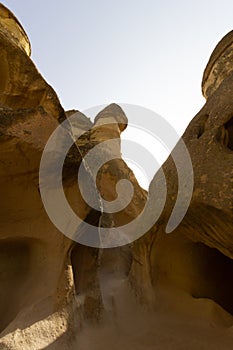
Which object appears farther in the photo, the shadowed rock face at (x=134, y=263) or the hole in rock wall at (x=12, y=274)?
the hole in rock wall at (x=12, y=274)

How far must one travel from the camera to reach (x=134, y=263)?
421cm

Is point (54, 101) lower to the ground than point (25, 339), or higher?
higher

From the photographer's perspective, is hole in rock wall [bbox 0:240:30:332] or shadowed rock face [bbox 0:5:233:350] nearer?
shadowed rock face [bbox 0:5:233:350]

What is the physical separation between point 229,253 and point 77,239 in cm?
142

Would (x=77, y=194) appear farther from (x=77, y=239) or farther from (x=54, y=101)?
(x=54, y=101)

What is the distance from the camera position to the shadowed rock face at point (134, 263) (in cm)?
318

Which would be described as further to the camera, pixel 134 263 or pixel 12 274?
pixel 134 263

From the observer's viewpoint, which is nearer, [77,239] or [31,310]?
[31,310]

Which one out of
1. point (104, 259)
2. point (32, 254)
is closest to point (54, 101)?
point (104, 259)

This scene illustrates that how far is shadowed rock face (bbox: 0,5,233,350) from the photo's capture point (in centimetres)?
318

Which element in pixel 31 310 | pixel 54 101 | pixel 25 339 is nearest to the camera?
pixel 25 339

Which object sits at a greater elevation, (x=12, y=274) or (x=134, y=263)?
(x=12, y=274)

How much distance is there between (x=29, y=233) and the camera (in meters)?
3.55

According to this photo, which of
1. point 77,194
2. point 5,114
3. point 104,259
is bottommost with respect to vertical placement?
point 104,259
